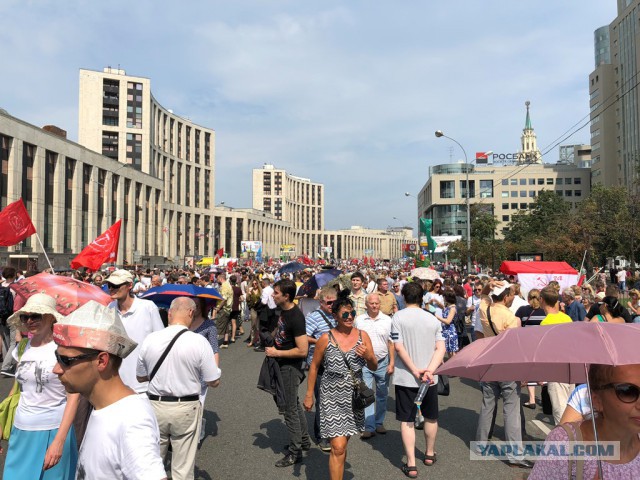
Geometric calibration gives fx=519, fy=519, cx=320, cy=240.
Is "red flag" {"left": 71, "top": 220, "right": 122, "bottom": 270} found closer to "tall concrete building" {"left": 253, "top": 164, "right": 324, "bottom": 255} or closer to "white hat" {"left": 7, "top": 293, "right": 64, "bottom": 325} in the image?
"white hat" {"left": 7, "top": 293, "right": 64, "bottom": 325}

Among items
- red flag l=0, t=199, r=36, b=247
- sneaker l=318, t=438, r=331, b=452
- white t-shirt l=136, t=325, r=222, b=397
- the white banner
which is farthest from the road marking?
red flag l=0, t=199, r=36, b=247

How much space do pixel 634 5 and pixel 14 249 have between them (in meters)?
82.6

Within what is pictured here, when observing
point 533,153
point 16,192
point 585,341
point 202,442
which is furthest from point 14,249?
point 533,153

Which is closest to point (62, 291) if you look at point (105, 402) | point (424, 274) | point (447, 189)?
point (105, 402)

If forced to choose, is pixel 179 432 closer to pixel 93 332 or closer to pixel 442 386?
pixel 93 332

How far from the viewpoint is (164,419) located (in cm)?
393

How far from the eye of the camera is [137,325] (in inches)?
193

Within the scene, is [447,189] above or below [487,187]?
below

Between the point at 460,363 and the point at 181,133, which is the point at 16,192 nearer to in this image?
the point at 460,363

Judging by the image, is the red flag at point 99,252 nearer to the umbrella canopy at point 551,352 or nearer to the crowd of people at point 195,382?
the crowd of people at point 195,382

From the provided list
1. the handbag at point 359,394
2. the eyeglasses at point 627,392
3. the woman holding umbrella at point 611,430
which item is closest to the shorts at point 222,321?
the handbag at point 359,394

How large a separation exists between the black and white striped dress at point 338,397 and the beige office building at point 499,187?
10193 centimetres

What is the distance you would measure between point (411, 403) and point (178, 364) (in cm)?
253

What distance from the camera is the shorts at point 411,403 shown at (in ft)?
17.3
